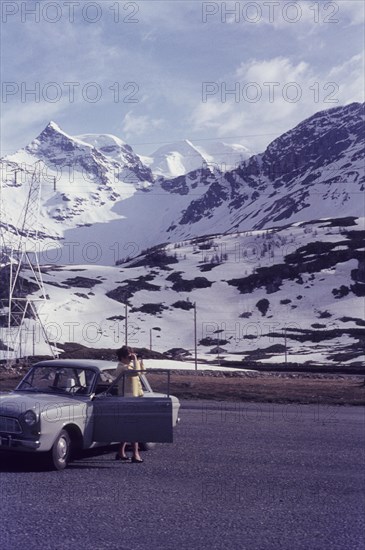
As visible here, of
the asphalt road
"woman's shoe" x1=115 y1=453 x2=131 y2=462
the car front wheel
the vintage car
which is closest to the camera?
the asphalt road

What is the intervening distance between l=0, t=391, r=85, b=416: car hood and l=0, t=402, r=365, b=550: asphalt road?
3.05 ft

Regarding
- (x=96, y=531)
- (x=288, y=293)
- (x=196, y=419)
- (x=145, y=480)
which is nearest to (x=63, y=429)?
(x=145, y=480)

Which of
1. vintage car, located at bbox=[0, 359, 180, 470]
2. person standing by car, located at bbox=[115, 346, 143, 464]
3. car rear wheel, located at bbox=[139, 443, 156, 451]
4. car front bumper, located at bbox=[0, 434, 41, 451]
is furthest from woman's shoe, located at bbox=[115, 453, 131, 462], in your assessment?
car front bumper, located at bbox=[0, 434, 41, 451]

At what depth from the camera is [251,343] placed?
10731 cm

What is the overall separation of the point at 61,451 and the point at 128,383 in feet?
5.00

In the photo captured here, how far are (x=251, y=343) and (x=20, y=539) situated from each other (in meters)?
100

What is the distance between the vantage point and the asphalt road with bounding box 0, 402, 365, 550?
26.3ft

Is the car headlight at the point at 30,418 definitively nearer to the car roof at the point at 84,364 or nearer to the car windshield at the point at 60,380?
the car windshield at the point at 60,380

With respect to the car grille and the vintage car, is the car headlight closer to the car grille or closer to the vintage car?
the vintage car

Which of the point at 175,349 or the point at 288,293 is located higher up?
the point at 288,293

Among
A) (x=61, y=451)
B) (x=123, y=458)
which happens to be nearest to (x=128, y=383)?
(x=123, y=458)

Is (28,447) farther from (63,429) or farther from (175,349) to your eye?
(175,349)

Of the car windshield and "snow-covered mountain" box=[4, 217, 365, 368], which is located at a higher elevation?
"snow-covered mountain" box=[4, 217, 365, 368]

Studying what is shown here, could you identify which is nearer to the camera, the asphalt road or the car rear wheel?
the asphalt road
